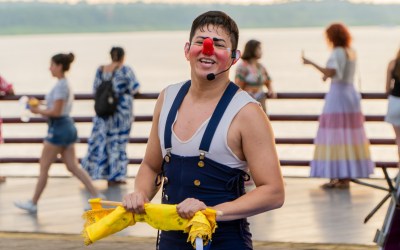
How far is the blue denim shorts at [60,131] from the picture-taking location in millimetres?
13055

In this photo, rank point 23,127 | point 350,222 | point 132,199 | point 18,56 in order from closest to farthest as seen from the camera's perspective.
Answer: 1. point 132,199
2. point 350,222
3. point 23,127
4. point 18,56

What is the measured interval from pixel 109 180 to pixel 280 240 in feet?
13.5

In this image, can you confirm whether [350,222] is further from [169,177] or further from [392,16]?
[392,16]

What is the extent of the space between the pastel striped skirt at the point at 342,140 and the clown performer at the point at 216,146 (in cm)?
849

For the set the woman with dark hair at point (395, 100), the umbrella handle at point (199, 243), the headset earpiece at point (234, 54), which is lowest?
the woman with dark hair at point (395, 100)

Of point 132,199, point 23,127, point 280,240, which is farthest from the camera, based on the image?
point 23,127

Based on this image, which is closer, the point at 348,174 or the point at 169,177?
the point at 169,177

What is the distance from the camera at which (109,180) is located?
15.0 m

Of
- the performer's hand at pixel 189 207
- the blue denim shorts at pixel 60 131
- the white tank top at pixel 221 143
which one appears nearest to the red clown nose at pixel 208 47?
the white tank top at pixel 221 143

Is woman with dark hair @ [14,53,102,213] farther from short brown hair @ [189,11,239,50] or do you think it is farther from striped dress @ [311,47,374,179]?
short brown hair @ [189,11,239,50]

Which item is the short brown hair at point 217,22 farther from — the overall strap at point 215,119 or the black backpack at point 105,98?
the black backpack at point 105,98

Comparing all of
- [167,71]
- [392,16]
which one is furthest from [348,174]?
[392,16]

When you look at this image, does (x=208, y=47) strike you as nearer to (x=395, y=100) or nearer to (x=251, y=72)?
(x=395, y=100)

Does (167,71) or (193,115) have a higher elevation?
(193,115)
